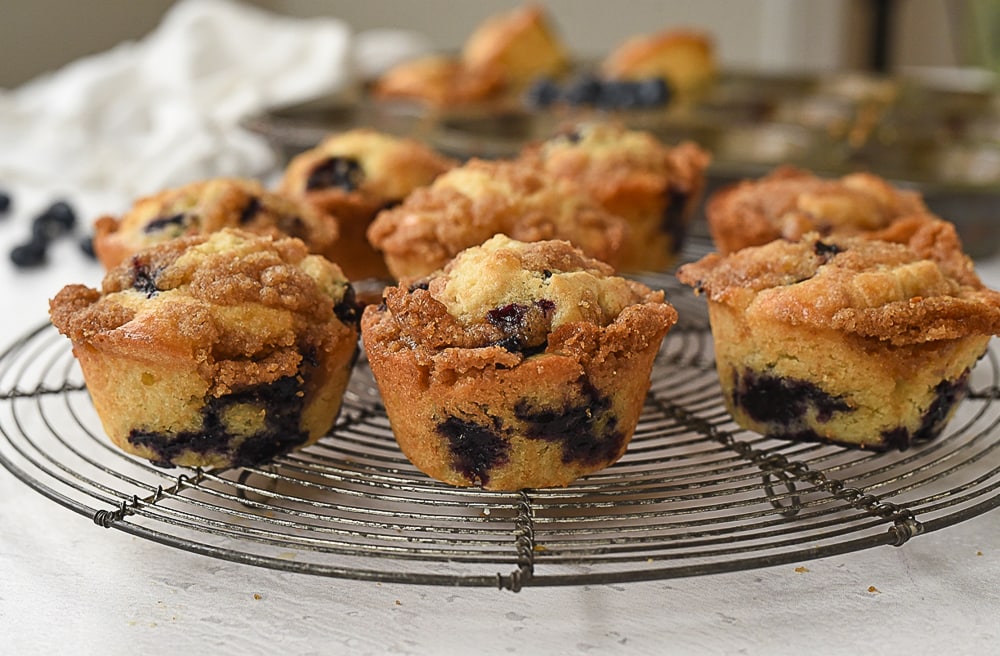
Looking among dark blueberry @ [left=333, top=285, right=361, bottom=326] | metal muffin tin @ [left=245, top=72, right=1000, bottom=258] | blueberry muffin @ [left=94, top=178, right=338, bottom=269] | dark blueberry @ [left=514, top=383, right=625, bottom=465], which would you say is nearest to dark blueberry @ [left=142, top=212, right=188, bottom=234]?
blueberry muffin @ [left=94, top=178, right=338, bottom=269]

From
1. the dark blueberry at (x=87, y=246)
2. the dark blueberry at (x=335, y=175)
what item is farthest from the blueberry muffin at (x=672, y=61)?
the dark blueberry at (x=87, y=246)

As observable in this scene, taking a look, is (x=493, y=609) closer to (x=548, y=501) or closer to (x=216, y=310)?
(x=548, y=501)

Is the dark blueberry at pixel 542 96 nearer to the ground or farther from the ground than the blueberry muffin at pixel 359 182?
nearer to the ground

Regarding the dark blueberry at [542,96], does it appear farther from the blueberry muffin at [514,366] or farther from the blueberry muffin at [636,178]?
the blueberry muffin at [514,366]

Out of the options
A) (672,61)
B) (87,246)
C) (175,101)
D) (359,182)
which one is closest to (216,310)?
(359,182)

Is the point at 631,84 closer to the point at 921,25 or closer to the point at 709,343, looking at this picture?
the point at 709,343

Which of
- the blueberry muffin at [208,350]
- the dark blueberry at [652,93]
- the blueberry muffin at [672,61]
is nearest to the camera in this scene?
the blueberry muffin at [208,350]

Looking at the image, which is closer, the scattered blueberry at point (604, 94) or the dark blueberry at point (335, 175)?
the dark blueberry at point (335, 175)

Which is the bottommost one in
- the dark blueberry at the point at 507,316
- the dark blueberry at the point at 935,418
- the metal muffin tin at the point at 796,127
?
the metal muffin tin at the point at 796,127

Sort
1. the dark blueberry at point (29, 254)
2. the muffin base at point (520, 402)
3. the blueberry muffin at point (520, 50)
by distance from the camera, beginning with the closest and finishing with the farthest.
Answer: the muffin base at point (520, 402) < the dark blueberry at point (29, 254) < the blueberry muffin at point (520, 50)
